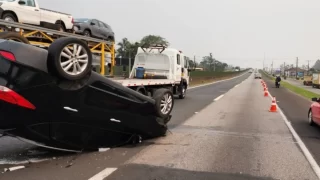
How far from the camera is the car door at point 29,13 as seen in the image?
11.5m

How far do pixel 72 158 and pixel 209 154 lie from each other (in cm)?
254

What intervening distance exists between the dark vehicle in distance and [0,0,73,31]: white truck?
6.30 metres

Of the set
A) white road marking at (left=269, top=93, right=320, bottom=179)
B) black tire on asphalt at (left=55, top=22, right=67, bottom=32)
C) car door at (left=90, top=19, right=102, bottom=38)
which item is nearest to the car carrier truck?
black tire on asphalt at (left=55, top=22, right=67, bottom=32)

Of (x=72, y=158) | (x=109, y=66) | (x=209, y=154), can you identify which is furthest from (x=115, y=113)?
(x=109, y=66)

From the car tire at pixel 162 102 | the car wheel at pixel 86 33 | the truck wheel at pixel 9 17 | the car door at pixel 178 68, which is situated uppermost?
the truck wheel at pixel 9 17

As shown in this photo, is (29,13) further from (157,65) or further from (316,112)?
(316,112)

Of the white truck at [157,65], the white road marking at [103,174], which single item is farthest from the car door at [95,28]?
the white road marking at [103,174]

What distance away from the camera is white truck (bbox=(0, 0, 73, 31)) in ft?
36.6

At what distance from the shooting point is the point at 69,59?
5781mm

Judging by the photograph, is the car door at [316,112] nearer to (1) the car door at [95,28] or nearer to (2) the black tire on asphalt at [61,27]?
(2) the black tire on asphalt at [61,27]

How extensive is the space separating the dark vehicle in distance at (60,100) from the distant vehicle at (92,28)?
8885mm

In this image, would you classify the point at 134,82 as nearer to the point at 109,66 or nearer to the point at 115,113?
the point at 109,66

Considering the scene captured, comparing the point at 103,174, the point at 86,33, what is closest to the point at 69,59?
the point at 103,174

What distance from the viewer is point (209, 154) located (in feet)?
22.6
